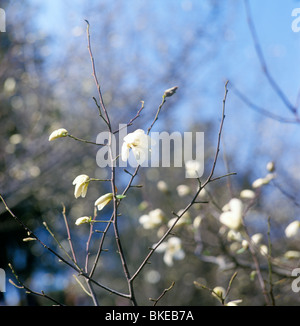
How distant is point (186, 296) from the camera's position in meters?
5.77

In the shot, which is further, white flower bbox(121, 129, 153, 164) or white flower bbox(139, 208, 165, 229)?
white flower bbox(139, 208, 165, 229)

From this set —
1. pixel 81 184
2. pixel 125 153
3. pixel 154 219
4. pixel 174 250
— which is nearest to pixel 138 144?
pixel 125 153

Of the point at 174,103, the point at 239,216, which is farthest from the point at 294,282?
the point at 174,103

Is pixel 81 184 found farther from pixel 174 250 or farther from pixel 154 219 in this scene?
pixel 174 250

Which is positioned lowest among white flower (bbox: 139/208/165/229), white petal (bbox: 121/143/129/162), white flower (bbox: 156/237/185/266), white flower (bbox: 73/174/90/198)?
white flower (bbox: 156/237/185/266)

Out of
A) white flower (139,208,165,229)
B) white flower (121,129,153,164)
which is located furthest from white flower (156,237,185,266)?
white flower (121,129,153,164)

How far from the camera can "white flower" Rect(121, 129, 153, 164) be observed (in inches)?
42.8

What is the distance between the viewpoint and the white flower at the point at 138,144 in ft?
3.56

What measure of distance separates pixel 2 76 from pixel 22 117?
35.8 inches

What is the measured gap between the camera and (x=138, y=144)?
1.09m

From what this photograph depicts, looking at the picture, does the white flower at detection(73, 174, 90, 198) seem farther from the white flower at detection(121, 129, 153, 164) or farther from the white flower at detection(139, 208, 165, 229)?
the white flower at detection(139, 208, 165, 229)

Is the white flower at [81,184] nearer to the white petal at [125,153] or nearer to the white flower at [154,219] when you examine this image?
the white petal at [125,153]

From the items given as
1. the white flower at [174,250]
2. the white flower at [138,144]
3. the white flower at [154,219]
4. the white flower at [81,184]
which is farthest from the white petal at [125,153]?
the white flower at [174,250]
